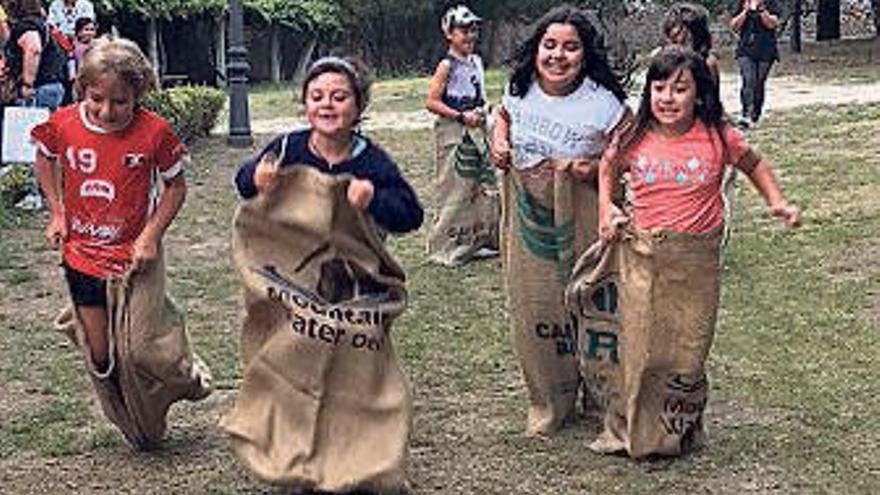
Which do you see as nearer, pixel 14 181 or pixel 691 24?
pixel 691 24


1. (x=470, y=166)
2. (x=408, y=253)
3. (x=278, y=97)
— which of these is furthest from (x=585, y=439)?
(x=278, y=97)

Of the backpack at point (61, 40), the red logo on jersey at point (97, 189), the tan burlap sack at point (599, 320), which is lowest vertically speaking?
the tan burlap sack at point (599, 320)

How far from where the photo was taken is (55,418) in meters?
6.36

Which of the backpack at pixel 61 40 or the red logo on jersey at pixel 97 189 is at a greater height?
the backpack at pixel 61 40

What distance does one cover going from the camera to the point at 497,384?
676cm

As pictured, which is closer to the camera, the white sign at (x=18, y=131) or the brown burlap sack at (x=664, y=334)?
the brown burlap sack at (x=664, y=334)

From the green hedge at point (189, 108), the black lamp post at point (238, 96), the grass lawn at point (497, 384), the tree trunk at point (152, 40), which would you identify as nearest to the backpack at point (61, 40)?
the grass lawn at point (497, 384)

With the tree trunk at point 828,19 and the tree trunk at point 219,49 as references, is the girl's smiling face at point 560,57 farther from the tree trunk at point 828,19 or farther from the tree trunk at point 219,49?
the tree trunk at point 828,19

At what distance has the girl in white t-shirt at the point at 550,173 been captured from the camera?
570cm

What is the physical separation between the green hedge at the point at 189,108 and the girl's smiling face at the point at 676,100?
9848 mm

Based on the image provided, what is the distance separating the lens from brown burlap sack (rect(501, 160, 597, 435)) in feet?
18.8

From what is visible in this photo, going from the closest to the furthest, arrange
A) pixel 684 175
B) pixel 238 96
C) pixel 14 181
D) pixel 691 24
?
pixel 684 175 → pixel 691 24 → pixel 14 181 → pixel 238 96

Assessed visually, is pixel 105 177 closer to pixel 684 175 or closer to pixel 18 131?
pixel 684 175

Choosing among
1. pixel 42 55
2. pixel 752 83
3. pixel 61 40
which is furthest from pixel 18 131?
pixel 752 83
